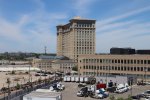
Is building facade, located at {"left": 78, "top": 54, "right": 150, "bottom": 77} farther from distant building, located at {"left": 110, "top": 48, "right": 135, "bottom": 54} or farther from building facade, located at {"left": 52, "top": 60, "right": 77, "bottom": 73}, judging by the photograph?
building facade, located at {"left": 52, "top": 60, "right": 77, "bottom": 73}

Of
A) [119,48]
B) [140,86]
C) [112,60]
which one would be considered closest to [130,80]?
[140,86]

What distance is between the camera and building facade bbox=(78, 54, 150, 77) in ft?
355

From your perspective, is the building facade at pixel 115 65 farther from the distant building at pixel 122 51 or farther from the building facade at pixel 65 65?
the building facade at pixel 65 65

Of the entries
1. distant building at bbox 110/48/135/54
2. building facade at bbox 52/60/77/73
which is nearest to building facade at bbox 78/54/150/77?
distant building at bbox 110/48/135/54

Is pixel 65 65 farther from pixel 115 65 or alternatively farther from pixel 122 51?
pixel 115 65

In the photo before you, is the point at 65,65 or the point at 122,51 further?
the point at 65,65

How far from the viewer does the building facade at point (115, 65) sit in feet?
355

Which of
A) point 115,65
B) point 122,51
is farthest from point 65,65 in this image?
point 115,65

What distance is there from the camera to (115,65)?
11488 cm

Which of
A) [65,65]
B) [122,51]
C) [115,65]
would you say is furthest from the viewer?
[65,65]

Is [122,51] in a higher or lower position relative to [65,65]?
higher

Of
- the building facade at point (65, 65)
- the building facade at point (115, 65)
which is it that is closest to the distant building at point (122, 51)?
the building facade at point (115, 65)

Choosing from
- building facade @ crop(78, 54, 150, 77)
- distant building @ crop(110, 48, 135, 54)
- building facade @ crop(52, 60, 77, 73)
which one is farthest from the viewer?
building facade @ crop(52, 60, 77, 73)

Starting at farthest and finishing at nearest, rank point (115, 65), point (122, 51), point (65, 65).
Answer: point (65, 65) → point (122, 51) → point (115, 65)
